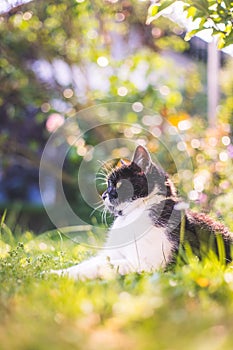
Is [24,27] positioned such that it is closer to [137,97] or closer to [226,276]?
[137,97]

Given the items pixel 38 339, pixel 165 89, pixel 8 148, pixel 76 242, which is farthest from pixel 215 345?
pixel 8 148

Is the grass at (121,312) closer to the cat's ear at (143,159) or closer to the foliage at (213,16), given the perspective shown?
the cat's ear at (143,159)

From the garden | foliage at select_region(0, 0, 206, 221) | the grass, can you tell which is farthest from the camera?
foliage at select_region(0, 0, 206, 221)

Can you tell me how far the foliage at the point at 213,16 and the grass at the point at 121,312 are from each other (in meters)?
1.16

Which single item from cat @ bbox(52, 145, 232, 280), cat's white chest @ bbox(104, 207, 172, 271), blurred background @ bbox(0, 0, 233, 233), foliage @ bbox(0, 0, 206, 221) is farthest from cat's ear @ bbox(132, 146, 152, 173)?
foliage @ bbox(0, 0, 206, 221)

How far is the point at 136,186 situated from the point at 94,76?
4.19 meters

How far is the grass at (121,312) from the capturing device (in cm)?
129

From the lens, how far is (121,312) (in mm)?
1519

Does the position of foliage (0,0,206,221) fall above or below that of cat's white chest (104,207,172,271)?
above

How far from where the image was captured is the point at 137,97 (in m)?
5.93

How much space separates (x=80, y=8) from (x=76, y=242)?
2.31 meters

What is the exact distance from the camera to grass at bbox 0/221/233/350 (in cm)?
129

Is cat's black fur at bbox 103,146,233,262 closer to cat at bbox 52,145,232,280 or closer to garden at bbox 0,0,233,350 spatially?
cat at bbox 52,145,232,280

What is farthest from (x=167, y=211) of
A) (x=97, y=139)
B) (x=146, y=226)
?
(x=97, y=139)
